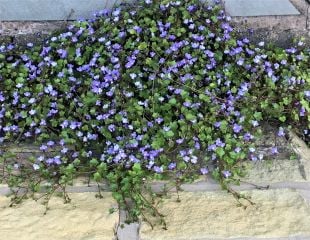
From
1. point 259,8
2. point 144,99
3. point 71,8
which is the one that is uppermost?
point 71,8

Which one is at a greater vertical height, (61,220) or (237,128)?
(237,128)

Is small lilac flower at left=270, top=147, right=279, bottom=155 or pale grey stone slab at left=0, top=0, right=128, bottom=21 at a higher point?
pale grey stone slab at left=0, top=0, right=128, bottom=21

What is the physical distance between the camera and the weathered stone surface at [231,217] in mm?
2213

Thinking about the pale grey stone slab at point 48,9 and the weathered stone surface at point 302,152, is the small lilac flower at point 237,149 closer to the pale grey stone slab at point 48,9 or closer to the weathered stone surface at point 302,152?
the weathered stone surface at point 302,152

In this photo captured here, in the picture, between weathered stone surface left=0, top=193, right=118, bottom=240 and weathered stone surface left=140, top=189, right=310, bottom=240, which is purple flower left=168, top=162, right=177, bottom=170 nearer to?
weathered stone surface left=140, top=189, right=310, bottom=240

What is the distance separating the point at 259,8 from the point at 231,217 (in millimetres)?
1300

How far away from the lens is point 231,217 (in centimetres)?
228

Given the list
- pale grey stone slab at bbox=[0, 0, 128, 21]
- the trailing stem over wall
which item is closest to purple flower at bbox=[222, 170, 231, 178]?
the trailing stem over wall

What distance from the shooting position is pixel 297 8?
3.12 metres

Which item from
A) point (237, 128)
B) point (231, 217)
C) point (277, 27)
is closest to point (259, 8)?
point (277, 27)

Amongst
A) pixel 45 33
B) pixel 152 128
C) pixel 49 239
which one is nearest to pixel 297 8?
pixel 152 128

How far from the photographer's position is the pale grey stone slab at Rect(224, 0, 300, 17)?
3.11 meters

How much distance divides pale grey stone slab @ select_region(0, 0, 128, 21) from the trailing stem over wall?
0.10 m

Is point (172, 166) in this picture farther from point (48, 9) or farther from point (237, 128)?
point (48, 9)
